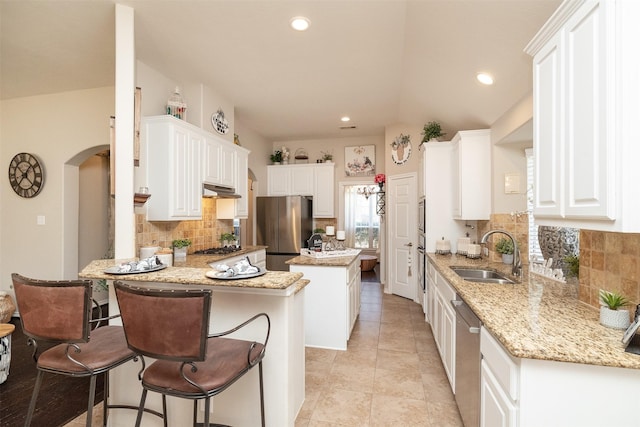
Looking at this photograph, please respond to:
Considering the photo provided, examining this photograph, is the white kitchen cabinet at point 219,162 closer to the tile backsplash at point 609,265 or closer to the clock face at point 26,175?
the clock face at point 26,175

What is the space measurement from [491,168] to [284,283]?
9.32 feet

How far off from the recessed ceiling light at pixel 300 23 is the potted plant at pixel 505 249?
8.97ft

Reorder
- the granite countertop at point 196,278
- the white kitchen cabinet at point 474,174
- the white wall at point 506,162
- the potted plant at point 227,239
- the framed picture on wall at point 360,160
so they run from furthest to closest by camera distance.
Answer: the framed picture on wall at point 360,160 < the potted plant at point 227,239 < the white kitchen cabinet at point 474,174 < the white wall at point 506,162 < the granite countertop at point 196,278

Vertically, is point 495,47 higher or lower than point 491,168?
higher

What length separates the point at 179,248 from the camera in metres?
3.48

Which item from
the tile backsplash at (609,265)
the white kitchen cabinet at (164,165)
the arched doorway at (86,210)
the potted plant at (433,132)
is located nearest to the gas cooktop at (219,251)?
the white kitchen cabinet at (164,165)

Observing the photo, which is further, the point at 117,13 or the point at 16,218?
the point at 16,218

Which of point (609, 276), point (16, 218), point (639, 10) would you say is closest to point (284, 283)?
point (609, 276)

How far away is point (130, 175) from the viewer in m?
2.43

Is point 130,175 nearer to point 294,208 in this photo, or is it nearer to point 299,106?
point 299,106

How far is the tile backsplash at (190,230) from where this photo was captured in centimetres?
312

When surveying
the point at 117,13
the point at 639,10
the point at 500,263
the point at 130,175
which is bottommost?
the point at 500,263

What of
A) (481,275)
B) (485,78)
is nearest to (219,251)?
(481,275)

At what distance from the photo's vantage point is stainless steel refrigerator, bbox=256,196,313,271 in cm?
554
